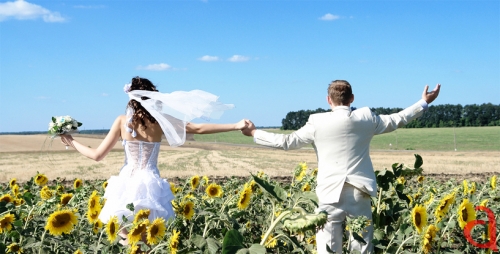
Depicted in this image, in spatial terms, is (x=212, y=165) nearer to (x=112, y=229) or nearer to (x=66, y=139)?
(x=66, y=139)

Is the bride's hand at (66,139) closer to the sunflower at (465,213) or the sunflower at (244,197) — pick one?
the sunflower at (244,197)

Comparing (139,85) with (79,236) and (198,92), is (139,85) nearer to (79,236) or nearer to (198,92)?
(198,92)

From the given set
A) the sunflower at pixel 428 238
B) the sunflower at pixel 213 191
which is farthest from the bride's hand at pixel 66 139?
the sunflower at pixel 428 238

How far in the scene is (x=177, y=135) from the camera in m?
4.60

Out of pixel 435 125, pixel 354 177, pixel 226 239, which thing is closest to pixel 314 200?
pixel 226 239

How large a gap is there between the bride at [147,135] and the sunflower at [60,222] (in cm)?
92

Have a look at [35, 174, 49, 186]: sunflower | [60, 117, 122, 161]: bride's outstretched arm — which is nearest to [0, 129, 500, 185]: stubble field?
[35, 174, 49, 186]: sunflower

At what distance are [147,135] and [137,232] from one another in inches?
63.9

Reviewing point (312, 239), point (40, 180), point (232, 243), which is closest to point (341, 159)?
point (312, 239)

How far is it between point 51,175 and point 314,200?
639 inches

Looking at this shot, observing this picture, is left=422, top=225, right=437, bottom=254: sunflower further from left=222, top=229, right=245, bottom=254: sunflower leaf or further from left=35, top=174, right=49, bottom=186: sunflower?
left=35, top=174, right=49, bottom=186: sunflower

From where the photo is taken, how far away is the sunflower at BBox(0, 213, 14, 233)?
141 inches

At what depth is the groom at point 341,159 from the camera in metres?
4.06

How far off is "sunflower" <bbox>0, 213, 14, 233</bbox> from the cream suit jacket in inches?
74.6
